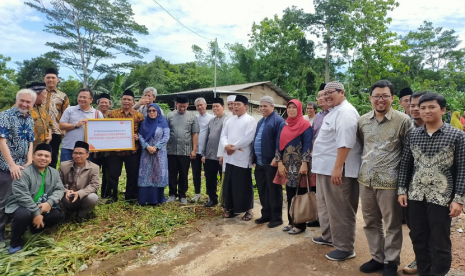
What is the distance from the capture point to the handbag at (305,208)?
3.90 m

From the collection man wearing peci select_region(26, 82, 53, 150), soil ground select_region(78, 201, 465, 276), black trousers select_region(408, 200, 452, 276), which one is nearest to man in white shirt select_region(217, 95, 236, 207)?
soil ground select_region(78, 201, 465, 276)

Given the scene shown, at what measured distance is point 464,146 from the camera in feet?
8.09

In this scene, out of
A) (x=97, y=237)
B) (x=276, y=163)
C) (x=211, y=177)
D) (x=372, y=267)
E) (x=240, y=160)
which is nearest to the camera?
(x=372, y=267)

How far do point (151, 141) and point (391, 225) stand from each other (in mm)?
3925

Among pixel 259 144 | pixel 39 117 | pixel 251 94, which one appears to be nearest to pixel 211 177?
pixel 259 144

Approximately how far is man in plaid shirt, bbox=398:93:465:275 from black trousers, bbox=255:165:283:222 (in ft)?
6.49

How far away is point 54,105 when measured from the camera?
16.6 ft

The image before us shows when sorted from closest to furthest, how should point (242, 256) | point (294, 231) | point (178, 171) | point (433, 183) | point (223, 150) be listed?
point (433, 183), point (242, 256), point (294, 231), point (223, 150), point (178, 171)

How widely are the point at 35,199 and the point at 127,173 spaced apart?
1782 millimetres

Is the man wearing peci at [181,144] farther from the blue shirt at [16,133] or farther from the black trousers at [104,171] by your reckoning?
the blue shirt at [16,133]

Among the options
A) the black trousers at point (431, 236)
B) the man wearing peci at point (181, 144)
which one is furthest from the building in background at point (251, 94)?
the black trousers at point (431, 236)

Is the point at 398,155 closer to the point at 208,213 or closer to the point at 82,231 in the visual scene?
the point at 208,213

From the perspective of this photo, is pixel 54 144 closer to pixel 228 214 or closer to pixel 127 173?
pixel 127 173

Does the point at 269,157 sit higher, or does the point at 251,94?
the point at 251,94
